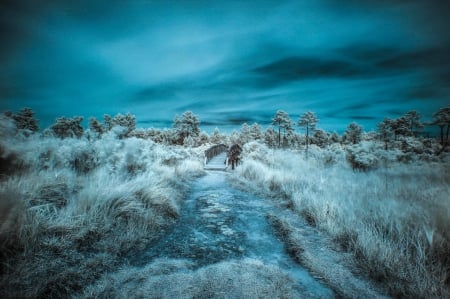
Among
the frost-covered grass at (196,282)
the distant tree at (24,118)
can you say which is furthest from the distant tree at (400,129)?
the distant tree at (24,118)

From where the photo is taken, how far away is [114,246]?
2.80 m

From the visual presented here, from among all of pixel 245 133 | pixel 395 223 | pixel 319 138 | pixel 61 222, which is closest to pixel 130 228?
pixel 61 222

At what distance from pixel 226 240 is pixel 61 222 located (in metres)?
2.50

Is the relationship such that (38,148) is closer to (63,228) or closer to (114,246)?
(63,228)

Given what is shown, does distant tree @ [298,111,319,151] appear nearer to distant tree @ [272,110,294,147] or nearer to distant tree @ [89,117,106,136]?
distant tree @ [272,110,294,147]

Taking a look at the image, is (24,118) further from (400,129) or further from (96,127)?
(96,127)

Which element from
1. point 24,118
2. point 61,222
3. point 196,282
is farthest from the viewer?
point 24,118

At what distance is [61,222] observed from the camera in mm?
2555

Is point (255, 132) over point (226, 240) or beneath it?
over

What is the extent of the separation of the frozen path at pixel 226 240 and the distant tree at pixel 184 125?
1855 inches

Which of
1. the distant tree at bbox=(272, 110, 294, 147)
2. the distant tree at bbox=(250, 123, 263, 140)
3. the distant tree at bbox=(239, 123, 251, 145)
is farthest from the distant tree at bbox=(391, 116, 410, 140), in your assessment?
the distant tree at bbox=(239, 123, 251, 145)

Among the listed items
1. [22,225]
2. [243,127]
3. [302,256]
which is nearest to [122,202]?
[22,225]

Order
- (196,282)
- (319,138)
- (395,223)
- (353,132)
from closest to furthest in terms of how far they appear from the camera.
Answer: (196,282) < (395,223) < (353,132) < (319,138)

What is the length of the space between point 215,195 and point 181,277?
4702 millimetres
